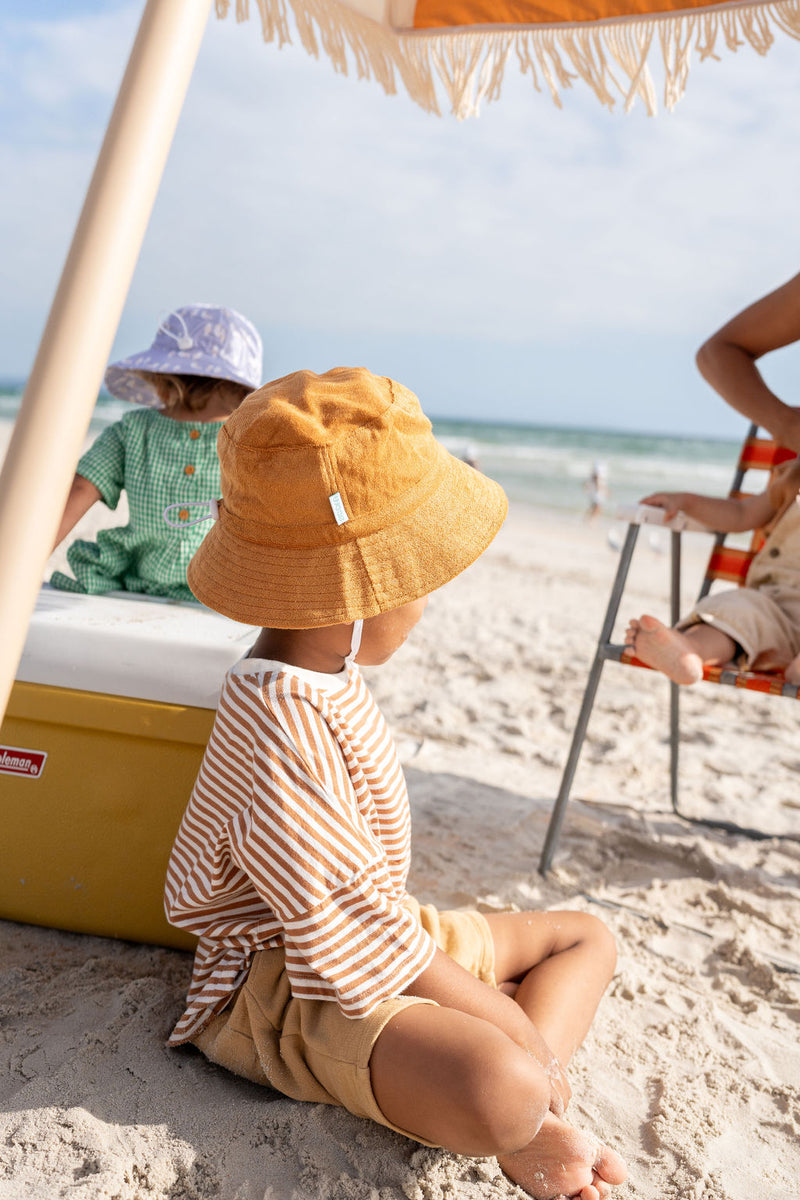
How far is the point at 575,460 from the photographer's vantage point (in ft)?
74.7

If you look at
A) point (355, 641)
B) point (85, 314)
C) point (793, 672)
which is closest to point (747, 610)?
point (793, 672)

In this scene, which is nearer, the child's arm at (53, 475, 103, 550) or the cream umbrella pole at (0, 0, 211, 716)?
the cream umbrella pole at (0, 0, 211, 716)

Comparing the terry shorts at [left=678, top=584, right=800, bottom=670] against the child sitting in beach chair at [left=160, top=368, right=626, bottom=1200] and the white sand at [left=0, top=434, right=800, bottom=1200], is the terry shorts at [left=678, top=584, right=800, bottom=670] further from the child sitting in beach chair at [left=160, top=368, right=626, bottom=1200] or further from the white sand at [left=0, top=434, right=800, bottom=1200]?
the child sitting in beach chair at [left=160, top=368, right=626, bottom=1200]

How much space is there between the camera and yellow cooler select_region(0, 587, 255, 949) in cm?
155

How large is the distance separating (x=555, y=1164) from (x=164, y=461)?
150 centimetres

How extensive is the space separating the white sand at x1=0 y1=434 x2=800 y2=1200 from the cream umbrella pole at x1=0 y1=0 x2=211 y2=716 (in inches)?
28.5

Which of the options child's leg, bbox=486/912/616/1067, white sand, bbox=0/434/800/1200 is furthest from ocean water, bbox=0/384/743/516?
child's leg, bbox=486/912/616/1067

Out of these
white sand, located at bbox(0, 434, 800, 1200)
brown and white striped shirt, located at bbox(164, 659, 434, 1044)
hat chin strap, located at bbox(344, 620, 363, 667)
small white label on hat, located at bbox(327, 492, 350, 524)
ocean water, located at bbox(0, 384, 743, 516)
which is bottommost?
white sand, located at bbox(0, 434, 800, 1200)

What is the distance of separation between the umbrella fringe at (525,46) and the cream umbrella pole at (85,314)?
1.40 metres

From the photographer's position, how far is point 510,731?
328 centimetres

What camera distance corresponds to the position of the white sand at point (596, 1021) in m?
1.17

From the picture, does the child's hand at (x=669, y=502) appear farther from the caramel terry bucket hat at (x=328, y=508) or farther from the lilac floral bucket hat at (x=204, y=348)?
the caramel terry bucket hat at (x=328, y=508)

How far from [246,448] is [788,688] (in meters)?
1.41

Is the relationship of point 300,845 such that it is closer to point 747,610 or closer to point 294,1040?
point 294,1040
